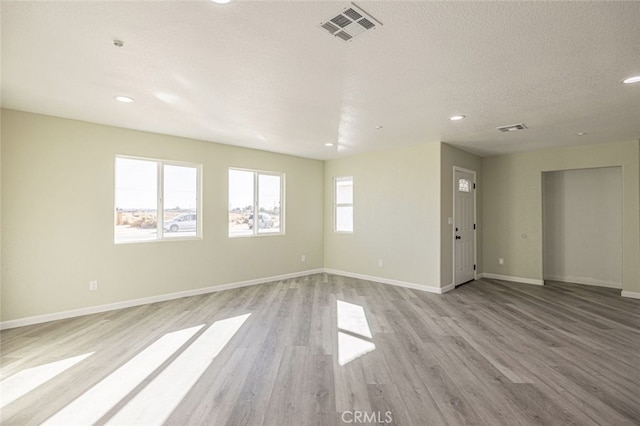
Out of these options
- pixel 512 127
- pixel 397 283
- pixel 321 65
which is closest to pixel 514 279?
pixel 397 283

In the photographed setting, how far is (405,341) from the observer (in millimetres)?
3324

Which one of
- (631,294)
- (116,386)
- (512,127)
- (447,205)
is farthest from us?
(447,205)

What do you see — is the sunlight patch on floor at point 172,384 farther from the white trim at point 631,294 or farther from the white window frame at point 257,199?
the white trim at point 631,294

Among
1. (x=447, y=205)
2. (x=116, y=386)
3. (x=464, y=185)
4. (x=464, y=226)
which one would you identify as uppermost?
(x=464, y=185)

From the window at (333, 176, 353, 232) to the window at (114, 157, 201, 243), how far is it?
3.09 meters

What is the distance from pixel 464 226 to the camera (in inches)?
243

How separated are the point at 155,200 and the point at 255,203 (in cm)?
183

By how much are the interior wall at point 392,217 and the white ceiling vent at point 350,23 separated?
3731 mm

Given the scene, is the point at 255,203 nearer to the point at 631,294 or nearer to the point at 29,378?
the point at 29,378

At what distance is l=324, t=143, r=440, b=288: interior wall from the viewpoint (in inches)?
217

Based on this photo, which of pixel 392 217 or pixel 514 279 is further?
pixel 514 279

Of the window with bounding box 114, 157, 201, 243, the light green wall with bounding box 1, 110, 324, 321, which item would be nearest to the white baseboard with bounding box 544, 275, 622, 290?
the light green wall with bounding box 1, 110, 324, 321

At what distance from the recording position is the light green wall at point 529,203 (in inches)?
203

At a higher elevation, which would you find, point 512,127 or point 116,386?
point 512,127
